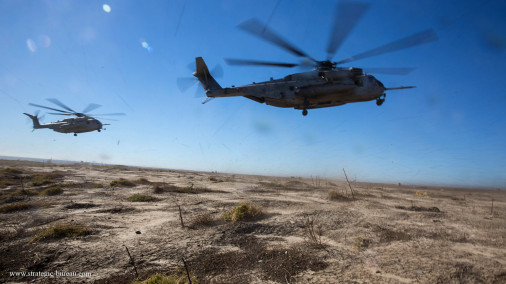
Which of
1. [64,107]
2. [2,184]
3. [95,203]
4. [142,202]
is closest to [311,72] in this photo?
[142,202]

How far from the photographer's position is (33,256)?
19.0 ft

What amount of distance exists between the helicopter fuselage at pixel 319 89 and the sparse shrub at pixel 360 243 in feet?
22.8

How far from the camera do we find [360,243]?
6.61 metres

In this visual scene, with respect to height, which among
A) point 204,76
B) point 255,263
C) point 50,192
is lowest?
point 50,192

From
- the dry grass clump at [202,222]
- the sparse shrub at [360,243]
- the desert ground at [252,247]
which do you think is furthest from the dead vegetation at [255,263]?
the dry grass clump at [202,222]

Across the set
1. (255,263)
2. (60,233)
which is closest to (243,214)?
(255,263)

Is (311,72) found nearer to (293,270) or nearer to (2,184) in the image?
(293,270)

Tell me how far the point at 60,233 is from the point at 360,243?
31.7 feet

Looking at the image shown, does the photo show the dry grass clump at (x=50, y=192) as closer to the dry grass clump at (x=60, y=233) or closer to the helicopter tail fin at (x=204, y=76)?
the dry grass clump at (x=60, y=233)

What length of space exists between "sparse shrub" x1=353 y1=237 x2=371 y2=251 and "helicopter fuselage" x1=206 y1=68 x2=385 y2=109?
Result: 6962mm

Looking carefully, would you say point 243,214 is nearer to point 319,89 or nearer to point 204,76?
point 319,89

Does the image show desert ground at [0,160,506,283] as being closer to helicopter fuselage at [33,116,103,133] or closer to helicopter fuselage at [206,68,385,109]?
helicopter fuselage at [206,68,385,109]

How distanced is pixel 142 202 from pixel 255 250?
9.72 m

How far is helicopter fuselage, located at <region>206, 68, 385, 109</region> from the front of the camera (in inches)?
432
